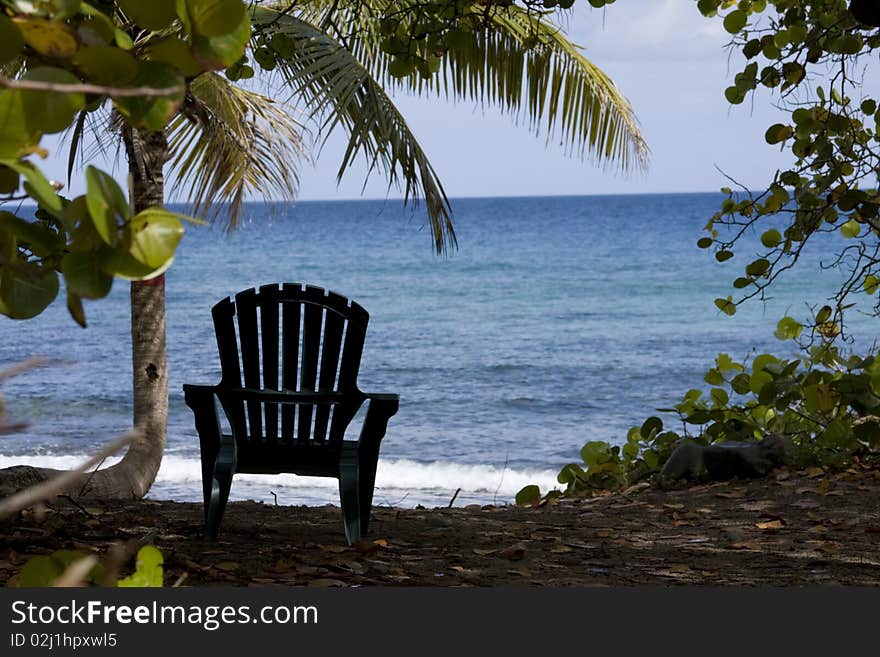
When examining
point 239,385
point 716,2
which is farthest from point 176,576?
point 716,2

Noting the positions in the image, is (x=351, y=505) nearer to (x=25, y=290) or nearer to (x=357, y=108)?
(x=357, y=108)

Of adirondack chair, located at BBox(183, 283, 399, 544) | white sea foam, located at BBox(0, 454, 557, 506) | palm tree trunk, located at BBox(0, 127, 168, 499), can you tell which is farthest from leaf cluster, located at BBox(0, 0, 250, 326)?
white sea foam, located at BBox(0, 454, 557, 506)

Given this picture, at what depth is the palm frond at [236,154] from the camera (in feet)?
25.1

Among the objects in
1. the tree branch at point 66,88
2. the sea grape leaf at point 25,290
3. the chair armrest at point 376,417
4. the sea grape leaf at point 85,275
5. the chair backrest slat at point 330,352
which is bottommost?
the chair armrest at point 376,417

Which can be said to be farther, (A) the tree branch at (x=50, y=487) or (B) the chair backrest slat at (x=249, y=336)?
(B) the chair backrest slat at (x=249, y=336)

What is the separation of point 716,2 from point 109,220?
3.62 meters

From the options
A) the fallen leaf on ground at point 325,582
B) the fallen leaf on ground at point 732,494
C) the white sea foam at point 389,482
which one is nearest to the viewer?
the fallen leaf on ground at point 325,582

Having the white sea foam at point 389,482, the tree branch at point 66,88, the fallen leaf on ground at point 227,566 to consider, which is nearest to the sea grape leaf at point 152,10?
the tree branch at point 66,88

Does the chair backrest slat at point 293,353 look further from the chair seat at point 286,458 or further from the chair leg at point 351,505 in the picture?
the chair leg at point 351,505

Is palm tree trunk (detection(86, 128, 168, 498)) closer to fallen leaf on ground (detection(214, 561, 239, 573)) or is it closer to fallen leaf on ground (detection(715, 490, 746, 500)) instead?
fallen leaf on ground (detection(214, 561, 239, 573))

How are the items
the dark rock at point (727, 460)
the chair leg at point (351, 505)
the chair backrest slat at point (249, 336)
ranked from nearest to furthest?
1. the chair leg at point (351, 505)
2. the chair backrest slat at point (249, 336)
3. the dark rock at point (727, 460)

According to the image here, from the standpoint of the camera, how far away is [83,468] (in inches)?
29.3

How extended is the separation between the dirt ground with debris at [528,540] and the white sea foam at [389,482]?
408 cm

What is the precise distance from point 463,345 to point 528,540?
58.6ft
